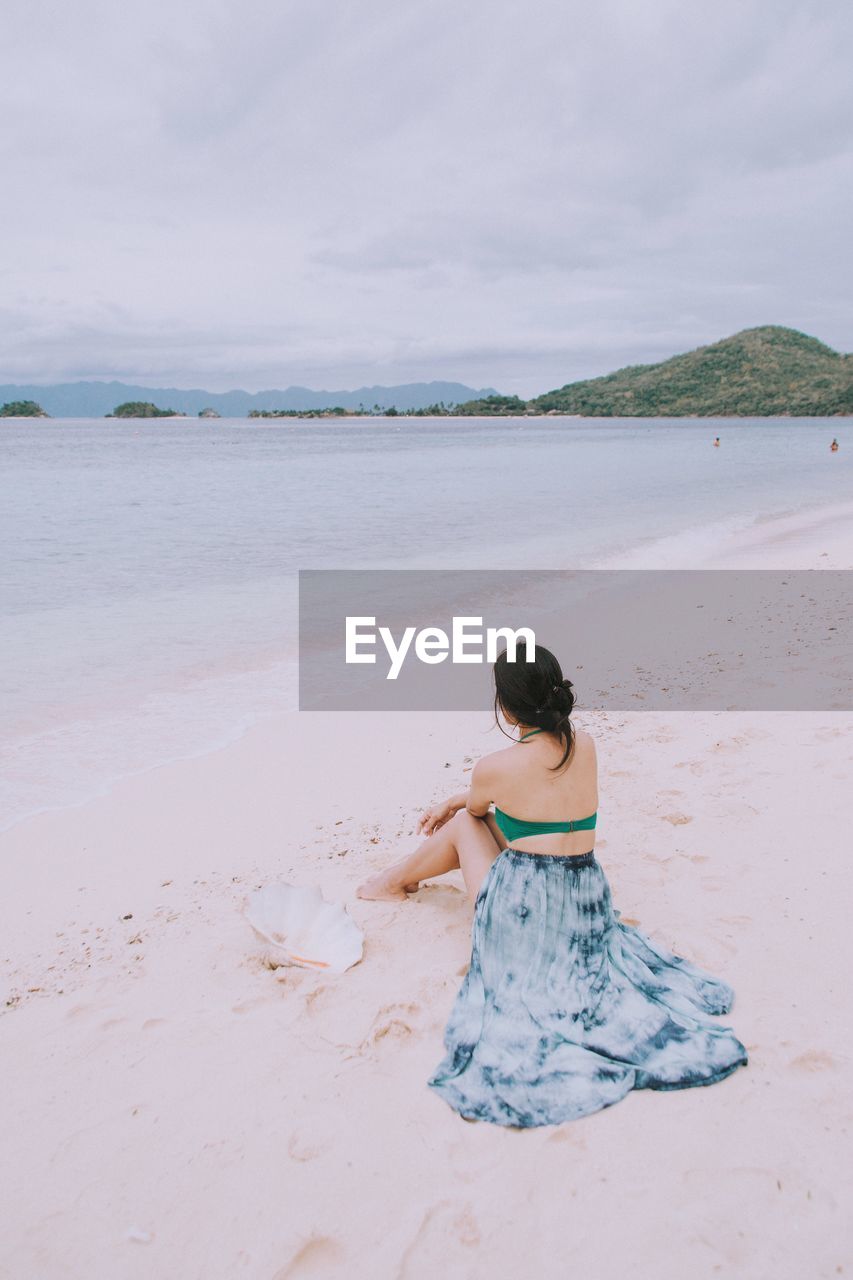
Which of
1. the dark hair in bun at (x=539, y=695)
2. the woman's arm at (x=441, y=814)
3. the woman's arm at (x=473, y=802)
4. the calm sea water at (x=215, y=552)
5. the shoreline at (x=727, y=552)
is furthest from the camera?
the calm sea water at (x=215, y=552)

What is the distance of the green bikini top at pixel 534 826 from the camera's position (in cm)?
333

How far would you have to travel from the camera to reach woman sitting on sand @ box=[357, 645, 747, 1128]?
9.47ft

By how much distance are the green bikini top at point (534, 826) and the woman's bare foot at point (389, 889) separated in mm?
967

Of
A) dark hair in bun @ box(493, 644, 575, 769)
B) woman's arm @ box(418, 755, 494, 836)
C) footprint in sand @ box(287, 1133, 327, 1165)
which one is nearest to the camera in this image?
footprint in sand @ box(287, 1133, 327, 1165)

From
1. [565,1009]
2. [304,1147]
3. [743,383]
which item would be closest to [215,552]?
[565,1009]

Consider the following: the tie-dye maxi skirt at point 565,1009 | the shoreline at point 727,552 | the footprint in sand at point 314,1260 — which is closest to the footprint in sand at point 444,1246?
the footprint in sand at point 314,1260

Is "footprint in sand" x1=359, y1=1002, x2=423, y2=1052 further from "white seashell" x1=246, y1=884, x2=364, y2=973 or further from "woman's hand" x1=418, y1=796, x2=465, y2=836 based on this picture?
"woman's hand" x1=418, y1=796, x2=465, y2=836

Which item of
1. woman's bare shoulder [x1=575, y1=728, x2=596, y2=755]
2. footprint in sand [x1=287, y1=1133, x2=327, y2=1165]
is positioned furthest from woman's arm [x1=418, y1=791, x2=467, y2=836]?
footprint in sand [x1=287, y1=1133, x2=327, y2=1165]

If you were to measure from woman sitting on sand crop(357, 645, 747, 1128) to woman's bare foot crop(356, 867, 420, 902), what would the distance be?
2.66 feet

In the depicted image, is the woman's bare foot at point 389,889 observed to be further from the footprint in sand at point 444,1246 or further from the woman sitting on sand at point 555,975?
the footprint in sand at point 444,1246

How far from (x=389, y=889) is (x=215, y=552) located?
14.8 m

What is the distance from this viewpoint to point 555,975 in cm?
321

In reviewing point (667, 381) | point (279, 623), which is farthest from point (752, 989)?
Answer: point (667, 381)

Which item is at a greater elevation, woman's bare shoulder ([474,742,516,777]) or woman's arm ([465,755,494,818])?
woman's bare shoulder ([474,742,516,777])
